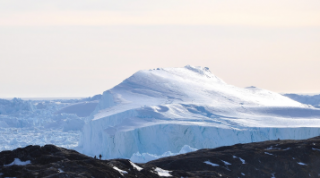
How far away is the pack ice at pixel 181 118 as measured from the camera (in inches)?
1382

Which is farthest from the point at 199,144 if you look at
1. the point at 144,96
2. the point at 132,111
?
the point at 144,96

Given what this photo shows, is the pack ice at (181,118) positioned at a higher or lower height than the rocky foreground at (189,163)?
higher

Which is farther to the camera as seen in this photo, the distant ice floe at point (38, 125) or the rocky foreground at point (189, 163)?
the distant ice floe at point (38, 125)

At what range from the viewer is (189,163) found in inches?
933

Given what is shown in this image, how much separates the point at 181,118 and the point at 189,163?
1411 centimetres

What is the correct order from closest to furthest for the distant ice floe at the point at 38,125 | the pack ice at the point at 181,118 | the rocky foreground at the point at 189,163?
the rocky foreground at the point at 189,163 → the pack ice at the point at 181,118 → the distant ice floe at the point at 38,125

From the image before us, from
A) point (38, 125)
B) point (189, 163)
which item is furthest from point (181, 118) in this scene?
point (38, 125)

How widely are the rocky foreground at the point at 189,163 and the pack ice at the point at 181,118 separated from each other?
7764mm

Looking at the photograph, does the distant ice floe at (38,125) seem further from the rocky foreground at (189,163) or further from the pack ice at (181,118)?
the rocky foreground at (189,163)

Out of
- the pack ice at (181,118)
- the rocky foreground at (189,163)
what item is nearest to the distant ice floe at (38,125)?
the pack ice at (181,118)

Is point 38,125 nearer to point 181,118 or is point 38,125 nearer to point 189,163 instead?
point 181,118

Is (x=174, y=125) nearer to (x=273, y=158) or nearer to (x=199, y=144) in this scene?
(x=199, y=144)

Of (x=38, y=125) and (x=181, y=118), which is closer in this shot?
(x=181, y=118)

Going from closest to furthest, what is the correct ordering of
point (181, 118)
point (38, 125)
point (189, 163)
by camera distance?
point (189, 163), point (181, 118), point (38, 125)
